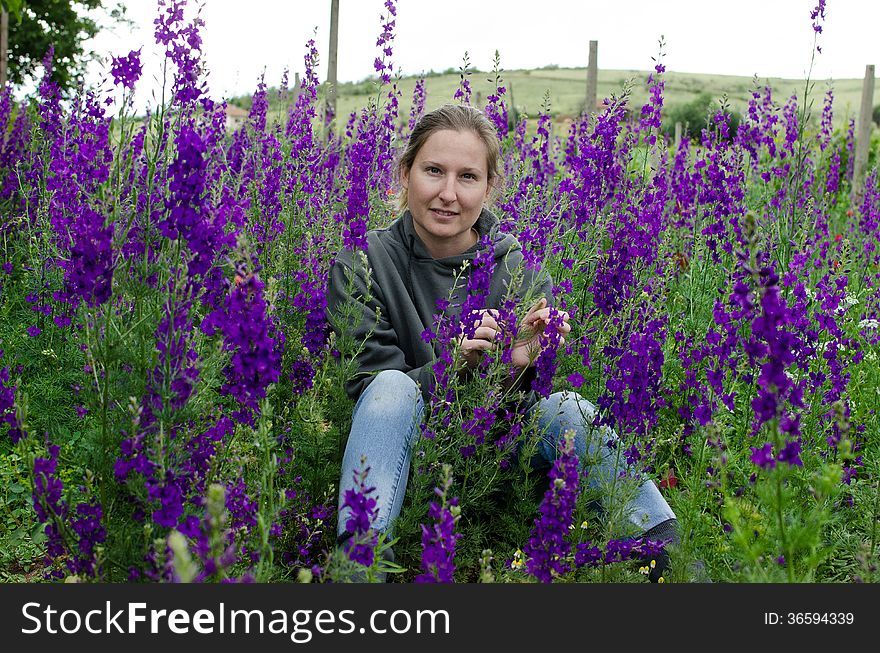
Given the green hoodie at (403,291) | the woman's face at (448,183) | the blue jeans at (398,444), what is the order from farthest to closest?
the woman's face at (448,183), the green hoodie at (403,291), the blue jeans at (398,444)

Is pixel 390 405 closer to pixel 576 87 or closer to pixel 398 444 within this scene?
pixel 398 444

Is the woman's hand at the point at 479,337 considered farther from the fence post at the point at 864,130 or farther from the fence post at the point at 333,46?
the fence post at the point at 864,130

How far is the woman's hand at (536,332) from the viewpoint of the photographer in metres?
2.89

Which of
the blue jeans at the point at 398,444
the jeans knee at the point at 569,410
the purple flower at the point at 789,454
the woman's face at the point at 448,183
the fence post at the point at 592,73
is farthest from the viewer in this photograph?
the fence post at the point at 592,73

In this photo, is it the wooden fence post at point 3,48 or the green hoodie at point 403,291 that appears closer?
the green hoodie at point 403,291

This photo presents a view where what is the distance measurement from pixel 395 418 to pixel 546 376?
52 cm

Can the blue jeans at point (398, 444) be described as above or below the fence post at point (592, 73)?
below

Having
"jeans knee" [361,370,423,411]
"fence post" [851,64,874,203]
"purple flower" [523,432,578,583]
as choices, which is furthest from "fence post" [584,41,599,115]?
"purple flower" [523,432,578,583]

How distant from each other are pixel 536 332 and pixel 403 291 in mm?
625

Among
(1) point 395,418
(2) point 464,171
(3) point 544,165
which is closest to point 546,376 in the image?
(1) point 395,418

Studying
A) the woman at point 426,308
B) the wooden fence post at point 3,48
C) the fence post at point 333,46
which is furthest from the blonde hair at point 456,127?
the wooden fence post at point 3,48

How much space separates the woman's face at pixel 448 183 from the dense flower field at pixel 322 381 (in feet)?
0.81

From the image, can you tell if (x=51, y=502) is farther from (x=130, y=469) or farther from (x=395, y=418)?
(x=395, y=418)

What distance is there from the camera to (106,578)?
92.0 inches
